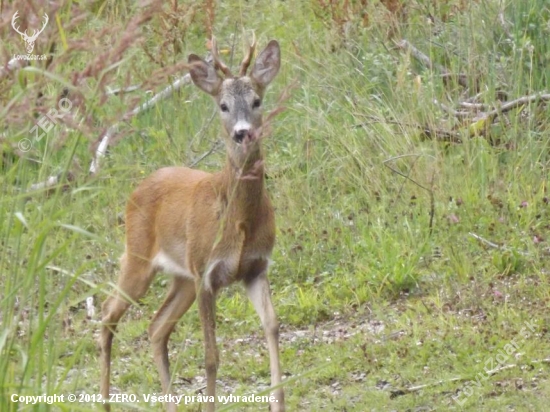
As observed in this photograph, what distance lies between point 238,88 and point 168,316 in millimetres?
1426

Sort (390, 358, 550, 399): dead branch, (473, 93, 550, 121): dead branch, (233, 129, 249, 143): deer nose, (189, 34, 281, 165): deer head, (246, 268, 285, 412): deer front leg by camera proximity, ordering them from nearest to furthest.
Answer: (246, 268, 285, 412): deer front leg
(390, 358, 550, 399): dead branch
(233, 129, 249, 143): deer nose
(189, 34, 281, 165): deer head
(473, 93, 550, 121): dead branch

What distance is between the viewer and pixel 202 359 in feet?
25.4

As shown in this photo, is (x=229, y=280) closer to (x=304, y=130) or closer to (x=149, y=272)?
(x=149, y=272)

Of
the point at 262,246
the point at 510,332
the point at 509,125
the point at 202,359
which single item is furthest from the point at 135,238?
the point at 509,125

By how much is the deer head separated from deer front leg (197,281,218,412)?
0.73m

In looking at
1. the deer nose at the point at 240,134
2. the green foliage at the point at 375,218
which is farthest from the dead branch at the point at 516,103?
the deer nose at the point at 240,134

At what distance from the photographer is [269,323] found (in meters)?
6.54

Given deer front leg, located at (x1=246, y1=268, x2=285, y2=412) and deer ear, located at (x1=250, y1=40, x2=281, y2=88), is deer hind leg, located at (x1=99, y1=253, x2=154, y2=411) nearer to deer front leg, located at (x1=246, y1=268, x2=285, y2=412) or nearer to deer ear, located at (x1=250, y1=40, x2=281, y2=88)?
deer front leg, located at (x1=246, y1=268, x2=285, y2=412)

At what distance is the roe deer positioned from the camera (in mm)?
6641

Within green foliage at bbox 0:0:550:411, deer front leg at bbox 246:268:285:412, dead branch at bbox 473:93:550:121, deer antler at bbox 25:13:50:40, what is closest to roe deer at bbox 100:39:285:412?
deer front leg at bbox 246:268:285:412

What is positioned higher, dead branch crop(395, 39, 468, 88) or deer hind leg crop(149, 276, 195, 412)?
dead branch crop(395, 39, 468, 88)

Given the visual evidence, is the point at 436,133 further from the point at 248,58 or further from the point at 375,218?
the point at 248,58

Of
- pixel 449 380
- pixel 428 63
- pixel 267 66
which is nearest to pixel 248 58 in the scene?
pixel 267 66

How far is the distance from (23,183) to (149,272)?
11.6 feet
